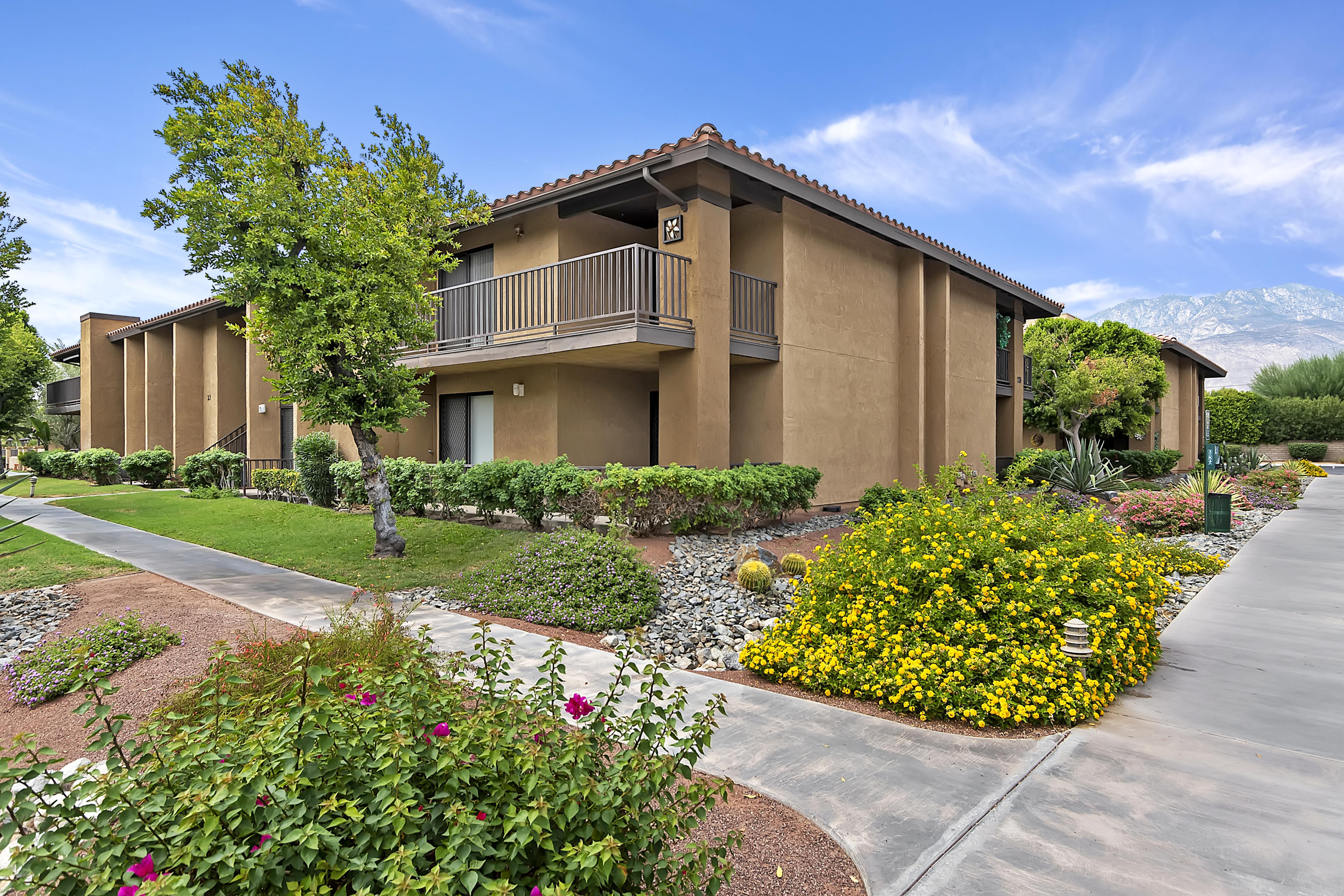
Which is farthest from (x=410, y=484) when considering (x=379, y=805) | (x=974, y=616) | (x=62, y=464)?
(x=62, y=464)

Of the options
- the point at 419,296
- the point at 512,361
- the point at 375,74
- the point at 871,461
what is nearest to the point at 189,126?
the point at 419,296

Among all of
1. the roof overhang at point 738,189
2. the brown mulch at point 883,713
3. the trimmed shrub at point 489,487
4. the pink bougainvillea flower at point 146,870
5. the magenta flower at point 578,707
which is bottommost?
the brown mulch at point 883,713

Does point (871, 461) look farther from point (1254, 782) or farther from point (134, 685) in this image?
point (134, 685)

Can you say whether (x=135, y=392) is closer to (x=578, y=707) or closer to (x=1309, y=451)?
(x=578, y=707)

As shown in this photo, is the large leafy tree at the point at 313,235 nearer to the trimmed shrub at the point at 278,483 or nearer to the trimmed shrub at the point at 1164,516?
the trimmed shrub at the point at 278,483

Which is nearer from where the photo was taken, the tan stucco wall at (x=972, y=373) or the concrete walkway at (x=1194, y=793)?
the concrete walkway at (x=1194, y=793)

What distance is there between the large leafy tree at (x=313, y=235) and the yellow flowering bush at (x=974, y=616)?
7.04 meters

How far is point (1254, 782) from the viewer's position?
141 inches

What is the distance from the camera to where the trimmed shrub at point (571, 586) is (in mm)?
7035

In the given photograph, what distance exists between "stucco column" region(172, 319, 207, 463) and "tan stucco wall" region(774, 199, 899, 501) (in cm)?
2185

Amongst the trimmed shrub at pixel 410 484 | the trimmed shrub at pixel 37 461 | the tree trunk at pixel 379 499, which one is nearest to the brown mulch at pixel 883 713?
the tree trunk at pixel 379 499

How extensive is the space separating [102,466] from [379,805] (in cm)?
2968

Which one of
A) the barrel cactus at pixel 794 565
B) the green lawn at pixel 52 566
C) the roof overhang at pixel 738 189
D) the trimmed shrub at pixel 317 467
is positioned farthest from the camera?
the trimmed shrub at pixel 317 467

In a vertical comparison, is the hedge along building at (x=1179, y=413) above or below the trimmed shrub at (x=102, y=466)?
above
